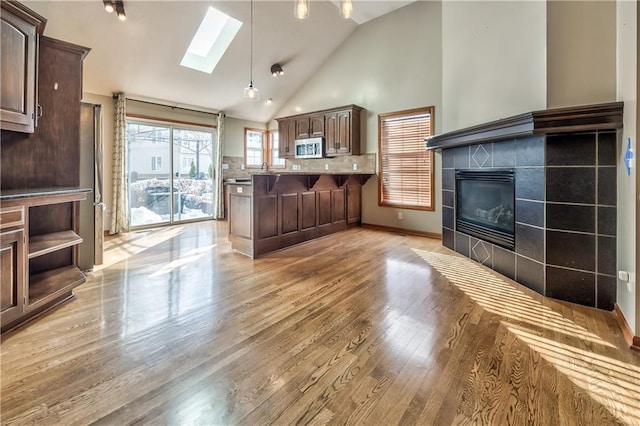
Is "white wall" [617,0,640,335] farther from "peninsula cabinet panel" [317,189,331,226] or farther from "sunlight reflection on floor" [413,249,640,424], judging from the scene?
"peninsula cabinet panel" [317,189,331,226]

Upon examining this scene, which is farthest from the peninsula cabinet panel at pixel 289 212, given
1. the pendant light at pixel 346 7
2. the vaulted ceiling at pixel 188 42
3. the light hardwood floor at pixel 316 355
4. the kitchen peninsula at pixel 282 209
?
the vaulted ceiling at pixel 188 42

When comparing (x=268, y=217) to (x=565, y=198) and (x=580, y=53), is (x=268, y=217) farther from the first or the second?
(x=580, y=53)

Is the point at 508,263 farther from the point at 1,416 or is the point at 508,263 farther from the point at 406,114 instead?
the point at 1,416

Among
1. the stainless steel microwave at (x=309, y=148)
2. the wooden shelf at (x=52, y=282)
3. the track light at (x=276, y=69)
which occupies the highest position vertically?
the track light at (x=276, y=69)

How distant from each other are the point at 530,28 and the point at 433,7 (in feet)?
9.31

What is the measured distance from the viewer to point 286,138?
743 centimetres

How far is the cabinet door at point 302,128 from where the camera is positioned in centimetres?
694

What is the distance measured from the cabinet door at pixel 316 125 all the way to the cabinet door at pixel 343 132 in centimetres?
48

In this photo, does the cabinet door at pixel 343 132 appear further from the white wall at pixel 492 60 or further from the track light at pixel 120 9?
the track light at pixel 120 9

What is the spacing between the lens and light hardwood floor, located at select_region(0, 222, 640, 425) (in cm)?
143

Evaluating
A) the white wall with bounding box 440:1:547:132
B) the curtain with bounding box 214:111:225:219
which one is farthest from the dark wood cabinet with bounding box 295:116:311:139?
the white wall with bounding box 440:1:547:132

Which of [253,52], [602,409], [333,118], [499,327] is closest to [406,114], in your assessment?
[333,118]

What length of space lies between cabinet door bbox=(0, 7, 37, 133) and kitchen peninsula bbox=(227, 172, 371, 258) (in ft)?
7.39

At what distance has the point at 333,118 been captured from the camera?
6395 millimetres
